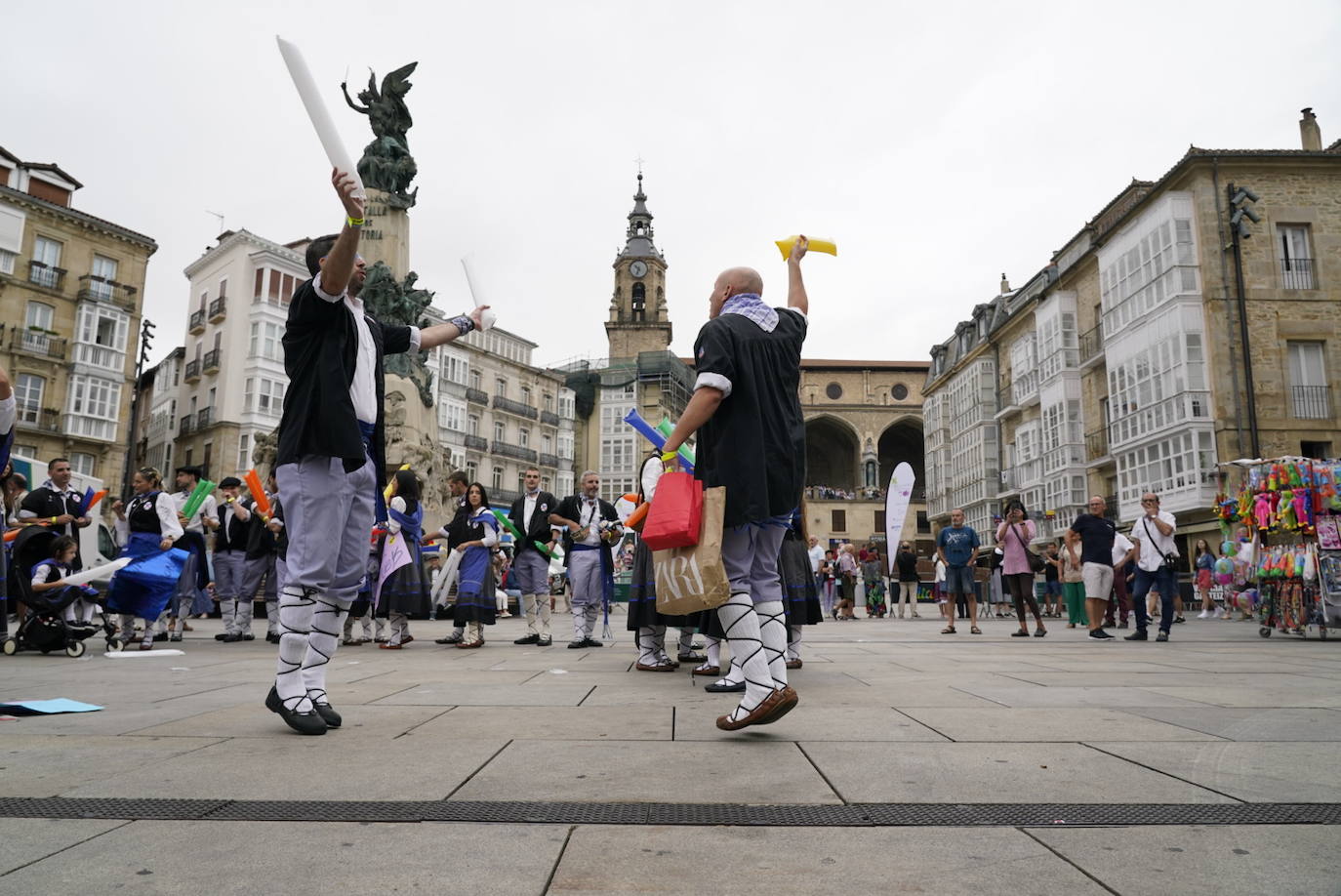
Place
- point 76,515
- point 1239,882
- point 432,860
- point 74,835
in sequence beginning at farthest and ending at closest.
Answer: point 76,515 → point 74,835 → point 432,860 → point 1239,882

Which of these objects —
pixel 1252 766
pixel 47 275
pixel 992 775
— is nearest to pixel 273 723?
pixel 992 775

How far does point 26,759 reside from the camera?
2.94m

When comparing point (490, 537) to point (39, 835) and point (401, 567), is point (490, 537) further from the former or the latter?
point (39, 835)

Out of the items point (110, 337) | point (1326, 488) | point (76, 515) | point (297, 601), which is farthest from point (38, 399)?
point (1326, 488)

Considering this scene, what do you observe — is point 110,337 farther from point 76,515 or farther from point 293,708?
point 293,708

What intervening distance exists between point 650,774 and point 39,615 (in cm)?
739

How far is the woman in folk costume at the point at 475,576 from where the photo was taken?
373 inches

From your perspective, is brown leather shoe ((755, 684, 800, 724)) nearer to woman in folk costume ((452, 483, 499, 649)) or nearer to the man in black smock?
the man in black smock

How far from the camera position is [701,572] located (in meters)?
3.49

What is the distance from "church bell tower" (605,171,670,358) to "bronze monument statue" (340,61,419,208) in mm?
43821

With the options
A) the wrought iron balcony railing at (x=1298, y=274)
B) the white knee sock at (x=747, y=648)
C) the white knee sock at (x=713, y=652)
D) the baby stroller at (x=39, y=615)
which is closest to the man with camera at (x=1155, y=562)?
the white knee sock at (x=713, y=652)

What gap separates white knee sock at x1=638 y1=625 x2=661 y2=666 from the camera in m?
6.90

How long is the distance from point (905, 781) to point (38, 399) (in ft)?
134

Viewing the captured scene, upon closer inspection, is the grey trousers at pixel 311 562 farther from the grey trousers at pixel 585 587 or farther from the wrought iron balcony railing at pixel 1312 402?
the wrought iron balcony railing at pixel 1312 402
